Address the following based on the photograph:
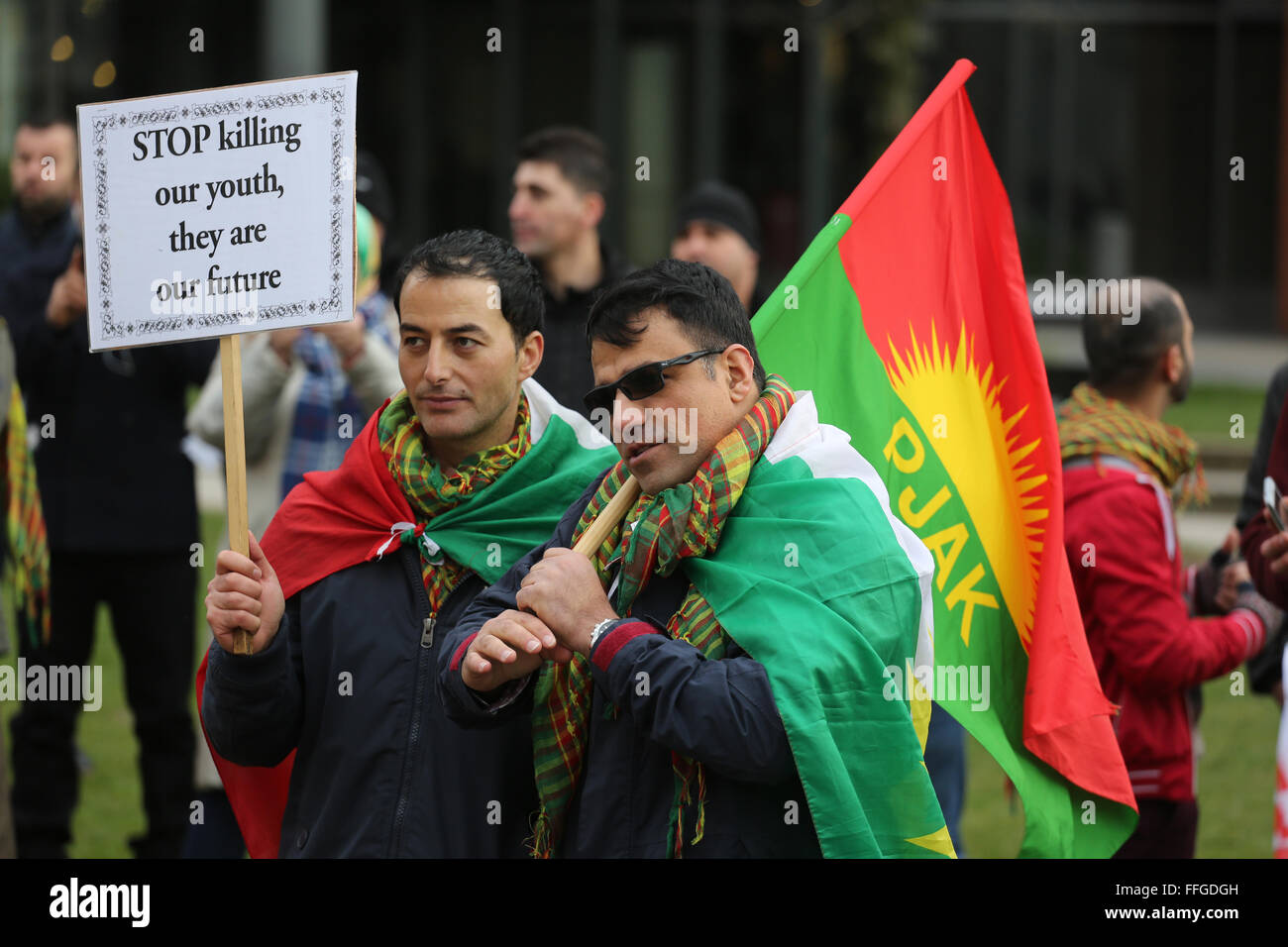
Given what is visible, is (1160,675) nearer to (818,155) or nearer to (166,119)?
(166,119)

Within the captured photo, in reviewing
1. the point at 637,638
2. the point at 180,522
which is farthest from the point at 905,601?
the point at 180,522

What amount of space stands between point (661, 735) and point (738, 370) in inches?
25.5

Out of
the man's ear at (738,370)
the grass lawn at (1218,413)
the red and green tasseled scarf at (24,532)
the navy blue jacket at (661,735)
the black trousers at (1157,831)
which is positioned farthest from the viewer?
the grass lawn at (1218,413)

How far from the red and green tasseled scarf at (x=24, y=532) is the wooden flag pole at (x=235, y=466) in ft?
5.37

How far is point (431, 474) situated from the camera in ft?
10.2

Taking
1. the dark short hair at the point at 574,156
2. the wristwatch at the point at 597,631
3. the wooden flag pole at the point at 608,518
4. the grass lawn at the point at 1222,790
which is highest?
the dark short hair at the point at 574,156

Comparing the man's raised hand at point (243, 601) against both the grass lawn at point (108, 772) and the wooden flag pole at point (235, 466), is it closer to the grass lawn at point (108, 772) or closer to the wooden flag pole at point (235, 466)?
the wooden flag pole at point (235, 466)

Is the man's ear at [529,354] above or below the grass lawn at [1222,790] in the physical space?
above

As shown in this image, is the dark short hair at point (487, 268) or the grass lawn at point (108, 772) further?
the grass lawn at point (108, 772)

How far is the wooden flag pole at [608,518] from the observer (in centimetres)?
284

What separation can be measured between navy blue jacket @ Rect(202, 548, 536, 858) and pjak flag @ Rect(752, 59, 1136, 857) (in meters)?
0.92

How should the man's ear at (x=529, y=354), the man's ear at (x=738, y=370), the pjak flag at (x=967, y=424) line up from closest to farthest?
the man's ear at (x=738, y=370)
the man's ear at (x=529, y=354)
the pjak flag at (x=967, y=424)

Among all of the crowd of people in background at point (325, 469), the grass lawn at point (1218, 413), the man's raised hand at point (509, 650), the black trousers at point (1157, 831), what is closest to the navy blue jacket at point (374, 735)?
the man's raised hand at point (509, 650)

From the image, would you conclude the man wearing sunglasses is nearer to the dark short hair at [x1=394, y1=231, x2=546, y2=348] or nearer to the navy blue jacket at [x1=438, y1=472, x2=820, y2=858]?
the navy blue jacket at [x1=438, y1=472, x2=820, y2=858]
